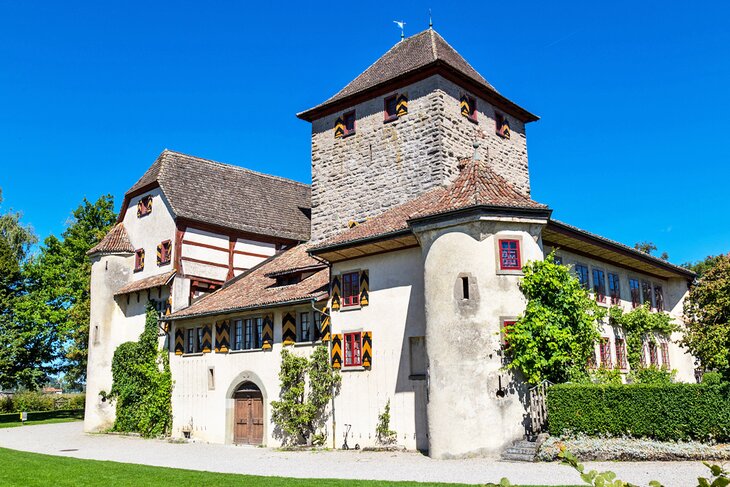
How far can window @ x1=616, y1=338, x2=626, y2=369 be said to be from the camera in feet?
78.2

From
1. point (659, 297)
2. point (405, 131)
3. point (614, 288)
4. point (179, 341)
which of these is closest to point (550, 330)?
point (614, 288)

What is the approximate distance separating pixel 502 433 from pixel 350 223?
1237 centimetres

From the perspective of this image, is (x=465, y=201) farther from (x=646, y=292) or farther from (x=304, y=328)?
(x=646, y=292)

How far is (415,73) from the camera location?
26.6 m

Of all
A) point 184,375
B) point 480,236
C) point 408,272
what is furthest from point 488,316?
point 184,375

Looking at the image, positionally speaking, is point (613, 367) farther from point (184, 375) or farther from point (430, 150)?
point (184, 375)

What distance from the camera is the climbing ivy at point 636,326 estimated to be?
2416 cm

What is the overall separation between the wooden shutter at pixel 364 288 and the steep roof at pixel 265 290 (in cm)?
140

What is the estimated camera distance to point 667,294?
29438 millimetres

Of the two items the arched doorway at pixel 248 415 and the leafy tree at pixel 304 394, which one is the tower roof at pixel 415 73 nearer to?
the leafy tree at pixel 304 394

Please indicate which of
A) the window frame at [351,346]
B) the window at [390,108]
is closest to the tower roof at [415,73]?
the window at [390,108]

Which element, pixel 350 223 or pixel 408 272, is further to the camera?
pixel 350 223

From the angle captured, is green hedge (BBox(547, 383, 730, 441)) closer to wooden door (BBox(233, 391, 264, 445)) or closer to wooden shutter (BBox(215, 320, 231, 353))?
wooden door (BBox(233, 391, 264, 445))

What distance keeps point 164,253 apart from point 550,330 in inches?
702
